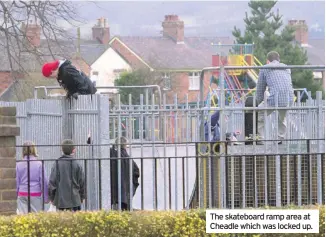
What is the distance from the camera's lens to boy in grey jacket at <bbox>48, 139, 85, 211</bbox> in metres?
12.3

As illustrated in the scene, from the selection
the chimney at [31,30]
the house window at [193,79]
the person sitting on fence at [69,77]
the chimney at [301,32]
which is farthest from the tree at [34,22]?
the chimney at [301,32]

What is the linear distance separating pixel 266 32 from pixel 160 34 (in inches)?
1033

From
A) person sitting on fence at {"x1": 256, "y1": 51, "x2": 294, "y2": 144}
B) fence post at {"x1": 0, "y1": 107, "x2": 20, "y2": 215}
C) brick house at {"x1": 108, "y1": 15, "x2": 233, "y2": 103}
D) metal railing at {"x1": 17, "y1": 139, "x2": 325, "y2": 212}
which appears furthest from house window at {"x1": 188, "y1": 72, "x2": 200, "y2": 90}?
fence post at {"x1": 0, "y1": 107, "x2": 20, "y2": 215}

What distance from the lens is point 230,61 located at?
34750mm

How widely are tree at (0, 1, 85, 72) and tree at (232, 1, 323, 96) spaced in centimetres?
2419

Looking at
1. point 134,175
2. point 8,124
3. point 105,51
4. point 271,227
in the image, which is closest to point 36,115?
point 134,175

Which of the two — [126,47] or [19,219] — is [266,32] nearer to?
[126,47]

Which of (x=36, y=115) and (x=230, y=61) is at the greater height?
(x=230, y=61)

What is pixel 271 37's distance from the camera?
58344mm

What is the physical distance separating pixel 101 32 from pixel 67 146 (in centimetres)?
6684

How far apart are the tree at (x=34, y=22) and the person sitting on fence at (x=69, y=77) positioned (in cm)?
1338

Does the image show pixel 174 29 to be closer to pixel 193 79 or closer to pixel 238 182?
pixel 193 79

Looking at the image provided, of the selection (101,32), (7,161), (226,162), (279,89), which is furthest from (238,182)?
(101,32)

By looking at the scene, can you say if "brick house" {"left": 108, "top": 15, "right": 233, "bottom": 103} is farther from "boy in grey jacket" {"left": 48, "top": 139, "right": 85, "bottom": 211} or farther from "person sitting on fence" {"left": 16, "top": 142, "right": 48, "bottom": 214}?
"boy in grey jacket" {"left": 48, "top": 139, "right": 85, "bottom": 211}
